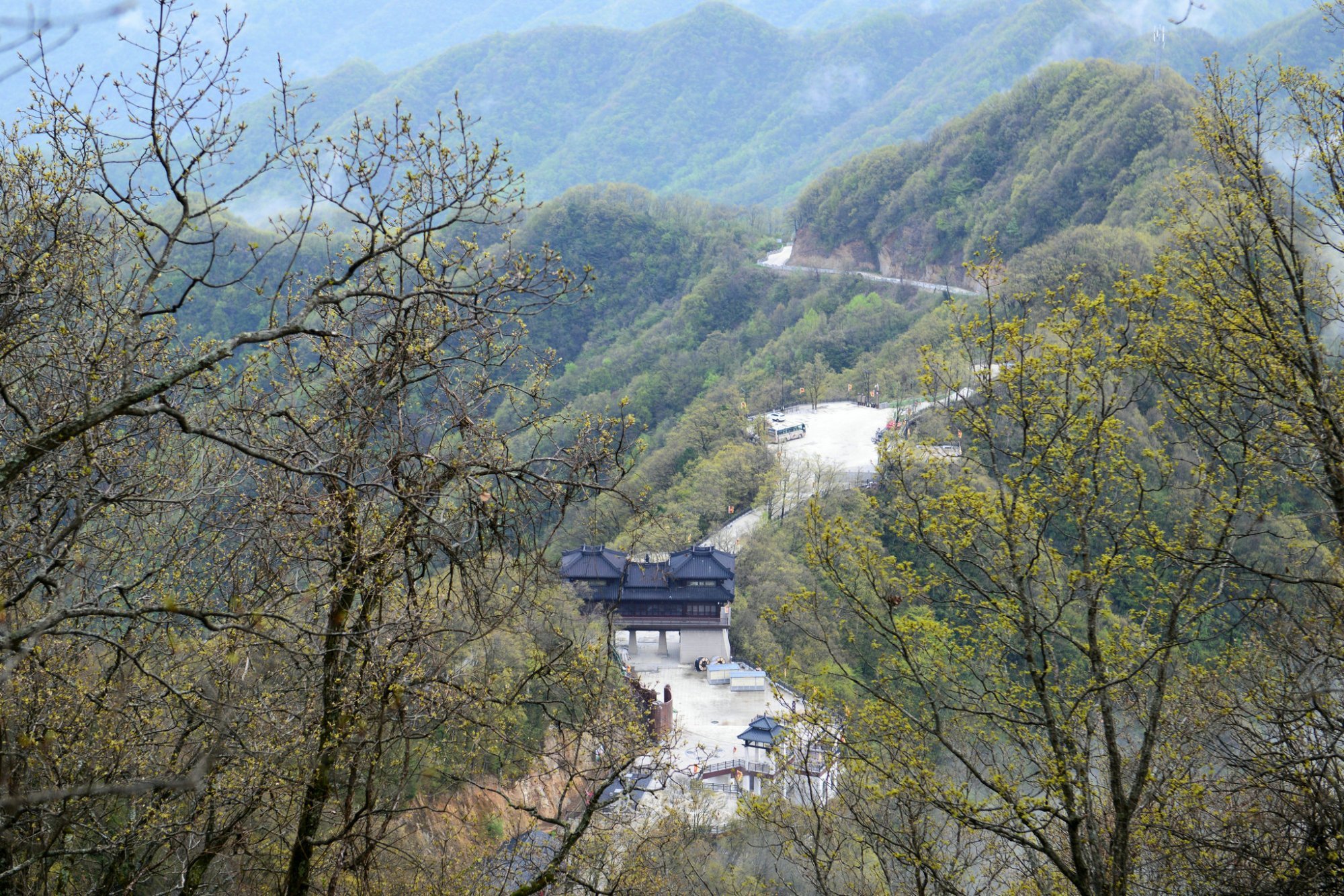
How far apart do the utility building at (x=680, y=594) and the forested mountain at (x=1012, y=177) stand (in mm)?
29708

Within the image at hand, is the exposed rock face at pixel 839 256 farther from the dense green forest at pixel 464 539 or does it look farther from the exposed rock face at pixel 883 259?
the dense green forest at pixel 464 539

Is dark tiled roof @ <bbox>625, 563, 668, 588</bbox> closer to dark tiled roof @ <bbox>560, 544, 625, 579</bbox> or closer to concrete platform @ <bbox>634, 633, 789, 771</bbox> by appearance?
dark tiled roof @ <bbox>560, 544, 625, 579</bbox>

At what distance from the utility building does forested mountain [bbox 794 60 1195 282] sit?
97.5ft

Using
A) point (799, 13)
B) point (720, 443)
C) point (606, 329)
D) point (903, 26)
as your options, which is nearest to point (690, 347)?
point (606, 329)

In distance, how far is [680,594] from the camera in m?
25.2

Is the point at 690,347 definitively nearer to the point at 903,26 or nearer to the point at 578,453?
the point at 578,453

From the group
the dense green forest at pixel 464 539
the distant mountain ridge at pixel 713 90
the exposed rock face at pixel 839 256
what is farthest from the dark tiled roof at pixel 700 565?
the distant mountain ridge at pixel 713 90

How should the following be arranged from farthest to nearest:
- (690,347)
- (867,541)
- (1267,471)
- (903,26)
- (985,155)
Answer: (903,26)
(985,155)
(690,347)
(867,541)
(1267,471)

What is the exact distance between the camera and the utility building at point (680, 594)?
2483cm

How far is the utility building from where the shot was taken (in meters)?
24.8

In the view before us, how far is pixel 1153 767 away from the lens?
682cm

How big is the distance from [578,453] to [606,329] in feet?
204

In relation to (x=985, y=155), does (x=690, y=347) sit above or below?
below

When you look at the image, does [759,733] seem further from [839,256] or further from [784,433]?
[839,256]
